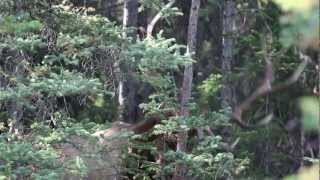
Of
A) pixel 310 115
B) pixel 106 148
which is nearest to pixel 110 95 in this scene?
pixel 106 148

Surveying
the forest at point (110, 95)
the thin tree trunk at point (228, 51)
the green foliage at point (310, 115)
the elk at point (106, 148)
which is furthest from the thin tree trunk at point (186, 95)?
the green foliage at point (310, 115)

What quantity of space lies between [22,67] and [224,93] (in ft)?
21.5

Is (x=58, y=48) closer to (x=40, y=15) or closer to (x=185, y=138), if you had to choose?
(x=40, y=15)

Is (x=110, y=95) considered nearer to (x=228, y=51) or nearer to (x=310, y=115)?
(x=228, y=51)

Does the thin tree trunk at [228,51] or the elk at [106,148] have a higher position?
the thin tree trunk at [228,51]

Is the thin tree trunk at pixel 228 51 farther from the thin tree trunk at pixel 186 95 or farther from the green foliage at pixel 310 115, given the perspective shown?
the green foliage at pixel 310 115

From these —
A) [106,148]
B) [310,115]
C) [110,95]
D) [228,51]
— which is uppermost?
[228,51]

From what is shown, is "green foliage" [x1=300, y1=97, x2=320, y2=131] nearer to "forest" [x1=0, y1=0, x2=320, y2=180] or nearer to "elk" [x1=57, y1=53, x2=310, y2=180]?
"forest" [x1=0, y1=0, x2=320, y2=180]

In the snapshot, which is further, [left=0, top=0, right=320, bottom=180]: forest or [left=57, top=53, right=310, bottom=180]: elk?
[left=57, top=53, right=310, bottom=180]: elk

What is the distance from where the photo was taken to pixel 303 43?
8.26 feet

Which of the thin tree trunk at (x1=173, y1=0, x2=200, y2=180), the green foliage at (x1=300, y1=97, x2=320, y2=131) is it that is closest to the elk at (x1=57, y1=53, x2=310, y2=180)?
the thin tree trunk at (x1=173, y1=0, x2=200, y2=180)

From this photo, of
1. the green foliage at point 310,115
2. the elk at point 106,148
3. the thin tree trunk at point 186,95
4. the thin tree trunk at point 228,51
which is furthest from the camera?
the thin tree trunk at point 228,51

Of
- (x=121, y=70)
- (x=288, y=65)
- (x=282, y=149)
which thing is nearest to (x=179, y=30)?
(x=282, y=149)

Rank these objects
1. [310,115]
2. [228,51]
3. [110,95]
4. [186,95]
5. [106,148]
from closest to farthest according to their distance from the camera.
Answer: [310,115] < [106,148] < [110,95] < [186,95] < [228,51]
